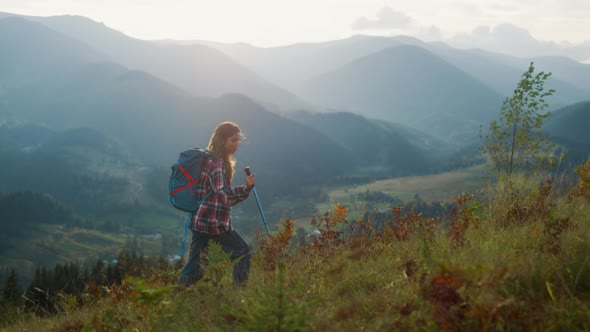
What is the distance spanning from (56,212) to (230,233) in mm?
199761

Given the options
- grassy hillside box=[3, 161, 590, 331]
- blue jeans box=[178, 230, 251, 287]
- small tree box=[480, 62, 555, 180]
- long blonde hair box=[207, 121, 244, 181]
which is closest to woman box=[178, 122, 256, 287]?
blue jeans box=[178, 230, 251, 287]

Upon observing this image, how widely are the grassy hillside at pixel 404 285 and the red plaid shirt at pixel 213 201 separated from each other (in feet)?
2.20

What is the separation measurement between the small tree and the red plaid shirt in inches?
174

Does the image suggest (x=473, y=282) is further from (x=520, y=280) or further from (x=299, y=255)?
(x=299, y=255)

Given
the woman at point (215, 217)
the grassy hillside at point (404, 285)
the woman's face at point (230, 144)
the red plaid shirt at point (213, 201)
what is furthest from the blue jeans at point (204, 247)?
the woman's face at point (230, 144)

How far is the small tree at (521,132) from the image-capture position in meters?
7.01

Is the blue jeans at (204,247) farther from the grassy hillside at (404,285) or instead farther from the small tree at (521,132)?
the small tree at (521,132)

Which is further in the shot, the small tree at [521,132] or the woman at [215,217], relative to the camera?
the small tree at [521,132]

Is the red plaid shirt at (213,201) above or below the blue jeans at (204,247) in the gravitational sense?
above

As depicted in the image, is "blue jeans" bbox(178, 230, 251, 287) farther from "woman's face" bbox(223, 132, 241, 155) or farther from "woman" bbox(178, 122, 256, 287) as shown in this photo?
"woman's face" bbox(223, 132, 241, 155)

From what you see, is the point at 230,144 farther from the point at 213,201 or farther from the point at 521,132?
the point at 521,132

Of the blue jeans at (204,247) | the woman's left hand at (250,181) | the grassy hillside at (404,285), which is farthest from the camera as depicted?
the woman's left hand at (250,181)

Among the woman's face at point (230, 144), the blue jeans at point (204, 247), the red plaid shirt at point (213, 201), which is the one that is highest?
the woman's face at point (230, 144)

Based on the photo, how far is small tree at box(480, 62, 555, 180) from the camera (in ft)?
23.0
